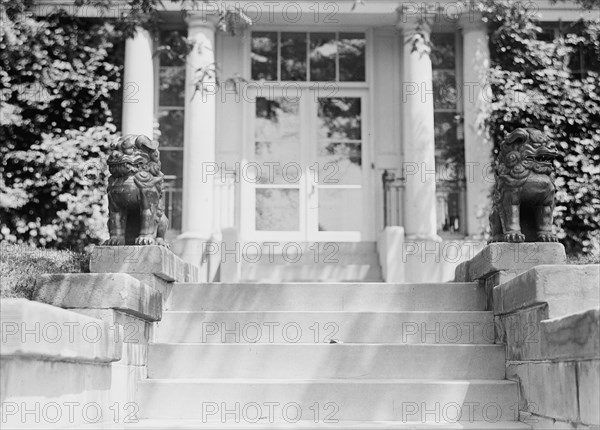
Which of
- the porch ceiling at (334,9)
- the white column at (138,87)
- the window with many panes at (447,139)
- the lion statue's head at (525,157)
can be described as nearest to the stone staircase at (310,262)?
the window with many panes at (447,139)

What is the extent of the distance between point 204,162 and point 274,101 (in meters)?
1.58

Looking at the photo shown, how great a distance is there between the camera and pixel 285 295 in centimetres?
600

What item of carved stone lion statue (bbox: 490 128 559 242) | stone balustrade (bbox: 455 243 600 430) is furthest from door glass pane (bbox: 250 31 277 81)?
stone balustrade (bbox: 455 243 600 430)

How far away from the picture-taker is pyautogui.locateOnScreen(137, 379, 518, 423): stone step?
15.8 feet

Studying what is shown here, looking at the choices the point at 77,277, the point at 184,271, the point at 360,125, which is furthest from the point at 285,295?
the point at 360,125

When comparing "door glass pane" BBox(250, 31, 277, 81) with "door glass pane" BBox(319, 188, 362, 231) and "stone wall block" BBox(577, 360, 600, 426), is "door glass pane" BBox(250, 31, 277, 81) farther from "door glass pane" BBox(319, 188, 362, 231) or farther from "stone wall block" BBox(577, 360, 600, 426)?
"stone wall block" BBox(577, 360, 600, 426)

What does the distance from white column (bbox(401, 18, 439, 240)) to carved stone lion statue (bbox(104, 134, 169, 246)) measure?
4382 millimetres

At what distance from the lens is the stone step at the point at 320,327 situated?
560 cm

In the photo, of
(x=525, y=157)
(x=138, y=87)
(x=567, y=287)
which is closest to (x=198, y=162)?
(x=138, y=87)

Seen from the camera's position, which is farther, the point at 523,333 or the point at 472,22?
the point at 472,22

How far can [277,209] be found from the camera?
33.7 ft

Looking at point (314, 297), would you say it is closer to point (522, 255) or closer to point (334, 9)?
point (522, 255)

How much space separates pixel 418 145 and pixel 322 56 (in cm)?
205

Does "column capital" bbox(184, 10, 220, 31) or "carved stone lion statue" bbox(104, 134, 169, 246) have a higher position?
"column capital" bbox(184, 10, 220, 31)
